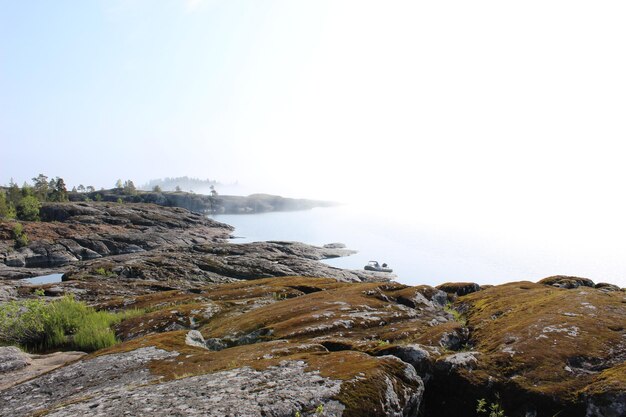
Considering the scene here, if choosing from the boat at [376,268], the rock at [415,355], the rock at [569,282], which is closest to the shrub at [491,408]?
the rock at [415,355]

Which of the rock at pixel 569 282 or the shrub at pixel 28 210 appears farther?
the shrub at pixel 28 210

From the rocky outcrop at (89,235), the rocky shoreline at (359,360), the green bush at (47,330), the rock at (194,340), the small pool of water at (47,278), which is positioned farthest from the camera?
the rocky outcrop at (89,235)

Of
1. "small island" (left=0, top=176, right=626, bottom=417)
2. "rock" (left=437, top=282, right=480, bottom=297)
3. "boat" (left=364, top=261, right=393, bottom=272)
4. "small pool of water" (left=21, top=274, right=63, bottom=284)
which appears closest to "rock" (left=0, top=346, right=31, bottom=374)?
"small island" (left=0, top=176, right=626, bottom=417)

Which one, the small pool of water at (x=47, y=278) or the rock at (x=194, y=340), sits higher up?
the rock at (x=194, y=340)

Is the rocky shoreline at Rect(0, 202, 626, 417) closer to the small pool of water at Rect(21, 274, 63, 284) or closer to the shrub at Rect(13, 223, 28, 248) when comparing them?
the small pool of water at Rect(21, 274, 63, 284)

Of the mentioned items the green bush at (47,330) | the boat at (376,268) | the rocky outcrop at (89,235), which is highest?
the green bush at (47,330)

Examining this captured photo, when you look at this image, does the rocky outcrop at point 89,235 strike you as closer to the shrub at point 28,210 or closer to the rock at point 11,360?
the shrub at point 28,210

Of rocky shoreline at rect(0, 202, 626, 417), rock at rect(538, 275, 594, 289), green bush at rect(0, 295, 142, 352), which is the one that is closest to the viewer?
rocky shoreline at rect(0, 202, 626, 417)

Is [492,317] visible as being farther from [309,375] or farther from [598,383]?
[309,375]

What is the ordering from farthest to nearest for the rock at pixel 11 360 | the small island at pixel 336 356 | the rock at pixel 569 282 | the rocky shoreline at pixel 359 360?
the rock at pixel 569 282 → the rock at pixel 11 360 → the small island at pixel 336 356 → the rocky shoreline at pixel 359 360

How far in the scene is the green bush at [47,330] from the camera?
1053 inches

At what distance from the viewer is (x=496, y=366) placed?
52.3ft

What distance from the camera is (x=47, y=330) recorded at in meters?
27.7

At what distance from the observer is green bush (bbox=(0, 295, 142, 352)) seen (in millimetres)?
26750
